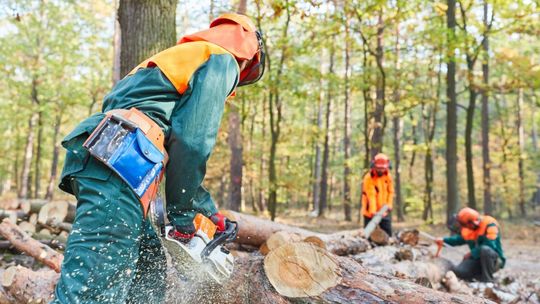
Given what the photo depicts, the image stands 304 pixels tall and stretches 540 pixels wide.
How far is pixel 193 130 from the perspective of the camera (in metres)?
1.96

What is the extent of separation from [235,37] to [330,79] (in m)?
10.3

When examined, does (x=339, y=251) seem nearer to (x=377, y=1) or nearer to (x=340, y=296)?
(x=340, y=296)

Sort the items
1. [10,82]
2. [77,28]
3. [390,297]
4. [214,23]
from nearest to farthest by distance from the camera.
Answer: [390,297], [214,23], [10,82], [77,28]

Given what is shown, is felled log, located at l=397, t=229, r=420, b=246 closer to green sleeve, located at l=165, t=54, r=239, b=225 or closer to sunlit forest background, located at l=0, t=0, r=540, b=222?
sunlit forest background, located at l=0, t=0, r=540, b=222

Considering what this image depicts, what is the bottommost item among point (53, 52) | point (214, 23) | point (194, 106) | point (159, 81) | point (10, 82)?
point (194, 106)

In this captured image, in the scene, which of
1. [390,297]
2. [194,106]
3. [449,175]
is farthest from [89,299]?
[449,175]

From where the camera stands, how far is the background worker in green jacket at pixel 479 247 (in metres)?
5.86

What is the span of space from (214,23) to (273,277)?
1.51 m

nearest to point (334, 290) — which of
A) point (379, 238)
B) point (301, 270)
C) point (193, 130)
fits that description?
point (301, 270)

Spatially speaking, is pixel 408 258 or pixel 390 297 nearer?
pixel 390 297

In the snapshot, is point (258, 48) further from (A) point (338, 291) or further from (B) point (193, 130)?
(A) point (338, 291)

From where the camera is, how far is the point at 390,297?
2.18 metres

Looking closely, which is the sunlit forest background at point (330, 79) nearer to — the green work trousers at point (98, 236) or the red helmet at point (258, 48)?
the red helmet at point (258, 48)

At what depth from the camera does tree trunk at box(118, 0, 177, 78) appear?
377cm
